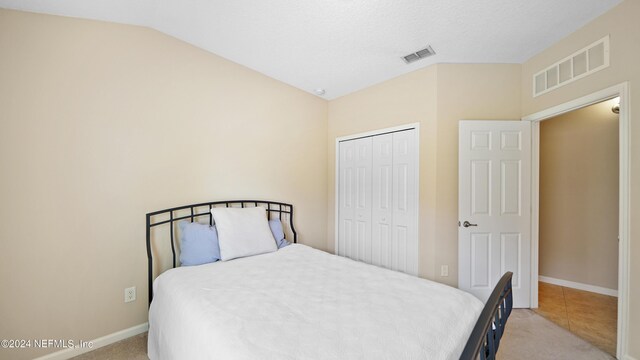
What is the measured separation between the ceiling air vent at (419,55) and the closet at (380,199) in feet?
2.46

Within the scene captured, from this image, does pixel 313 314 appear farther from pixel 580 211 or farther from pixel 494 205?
pixel 580 211

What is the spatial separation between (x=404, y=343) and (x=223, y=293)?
1.08 m

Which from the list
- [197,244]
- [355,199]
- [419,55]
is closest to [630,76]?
[419,55]

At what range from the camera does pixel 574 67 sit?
223 centimetres

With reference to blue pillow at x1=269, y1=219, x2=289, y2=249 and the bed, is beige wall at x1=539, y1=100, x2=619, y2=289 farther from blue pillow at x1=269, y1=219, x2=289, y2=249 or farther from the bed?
blue pillow at x1=269, y1=219, x2=289, y2=249

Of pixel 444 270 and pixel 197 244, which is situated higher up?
pixel 197 244

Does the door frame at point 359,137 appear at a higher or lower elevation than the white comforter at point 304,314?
higher

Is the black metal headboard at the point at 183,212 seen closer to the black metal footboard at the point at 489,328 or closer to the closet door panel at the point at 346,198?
the closet door panel at the point at 346,198

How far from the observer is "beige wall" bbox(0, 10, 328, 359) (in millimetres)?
1713

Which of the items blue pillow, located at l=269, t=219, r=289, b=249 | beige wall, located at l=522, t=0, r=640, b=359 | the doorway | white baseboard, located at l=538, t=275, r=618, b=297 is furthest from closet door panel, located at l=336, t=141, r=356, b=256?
white baseboard, located at l=538, t=275, r=618, b=297

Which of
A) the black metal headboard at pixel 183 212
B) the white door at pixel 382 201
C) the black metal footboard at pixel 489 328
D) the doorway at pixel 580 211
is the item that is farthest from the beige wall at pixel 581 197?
the black metal headboard at pixel 183 212

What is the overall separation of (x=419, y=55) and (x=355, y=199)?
191cm

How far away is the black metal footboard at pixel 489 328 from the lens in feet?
2.54

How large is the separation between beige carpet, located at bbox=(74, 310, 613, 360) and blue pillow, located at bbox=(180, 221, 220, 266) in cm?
70
